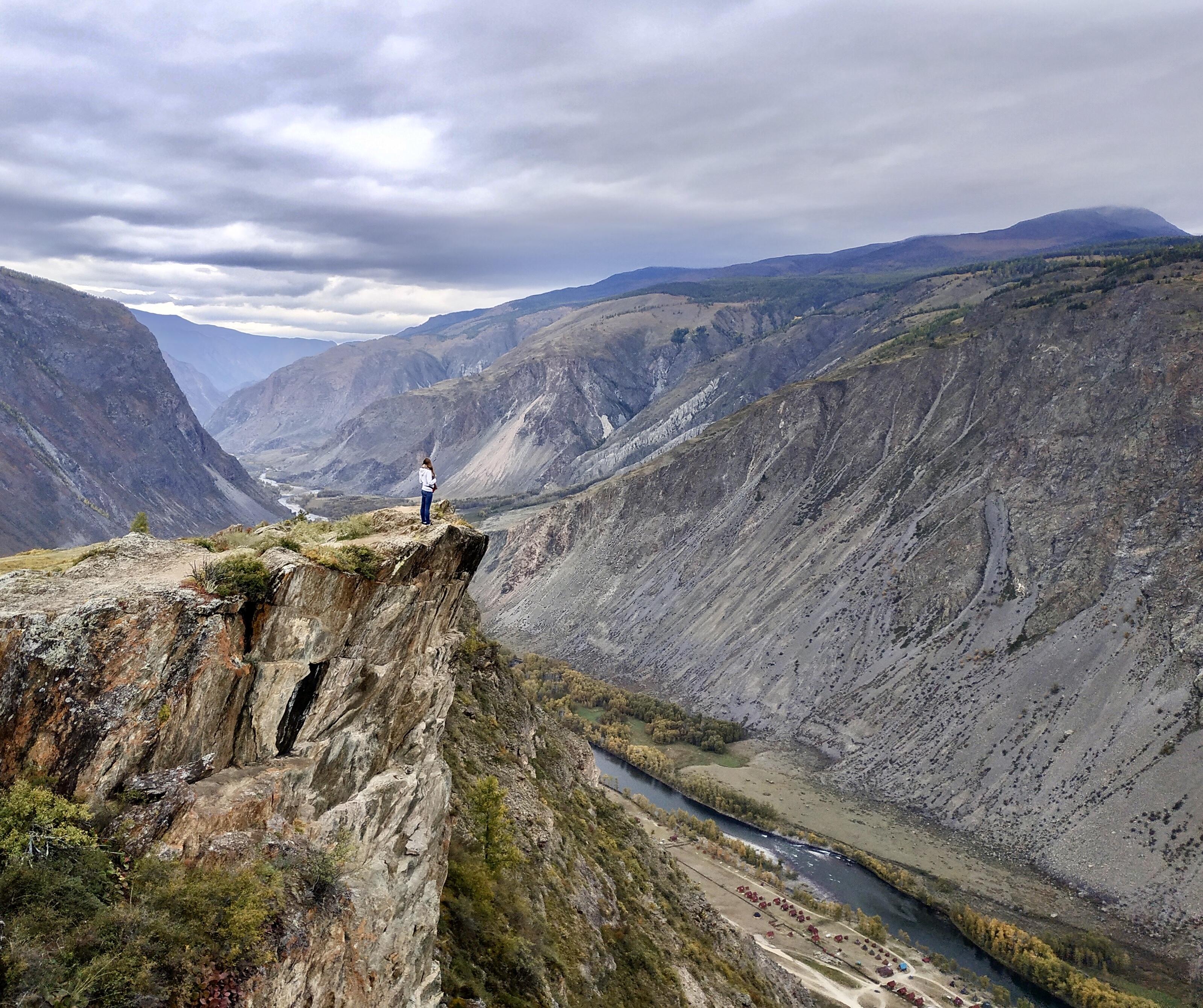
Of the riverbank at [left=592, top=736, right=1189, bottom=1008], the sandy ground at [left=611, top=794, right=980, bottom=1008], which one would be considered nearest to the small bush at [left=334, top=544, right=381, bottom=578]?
the sandy ground at [left=611, top=794, right=980, bottom=1008]

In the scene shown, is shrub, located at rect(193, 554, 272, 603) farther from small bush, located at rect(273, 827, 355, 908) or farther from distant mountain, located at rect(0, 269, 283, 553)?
distant mountain, located at rect(0, 269, 283, 553)

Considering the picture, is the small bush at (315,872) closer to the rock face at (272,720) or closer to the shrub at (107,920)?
the rock face at (272,720)

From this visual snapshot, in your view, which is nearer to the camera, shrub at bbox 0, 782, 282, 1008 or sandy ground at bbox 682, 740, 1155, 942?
shrub at bbox 0, 782, 282, 1008

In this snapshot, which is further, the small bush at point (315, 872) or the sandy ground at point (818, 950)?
the sandy ground at point (818, 950)

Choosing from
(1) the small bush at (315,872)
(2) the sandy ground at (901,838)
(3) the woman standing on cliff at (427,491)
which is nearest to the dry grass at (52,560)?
(1) the small bush at (315,872)

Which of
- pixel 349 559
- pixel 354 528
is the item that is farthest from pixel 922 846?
pixel 349 559

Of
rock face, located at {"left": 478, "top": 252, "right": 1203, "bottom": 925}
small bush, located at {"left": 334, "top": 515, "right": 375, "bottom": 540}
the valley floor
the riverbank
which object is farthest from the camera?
rock face, located at {"left": 478, "top": 252, "right": 1203, "bottom": 925}

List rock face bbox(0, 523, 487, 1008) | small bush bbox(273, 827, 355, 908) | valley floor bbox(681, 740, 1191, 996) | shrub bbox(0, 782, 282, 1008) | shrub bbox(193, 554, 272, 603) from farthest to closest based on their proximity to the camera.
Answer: valley floor bbox(681, 740, 1191, 996), shrub bbox(193, 554, 272, 603), small bush bbox(273, 827, 355, 908), rock face bbox(0, 523, 487, 1008), shrub bbox(0, 782, 282, 1008)

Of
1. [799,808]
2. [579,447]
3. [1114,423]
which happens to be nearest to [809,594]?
[799,808]
